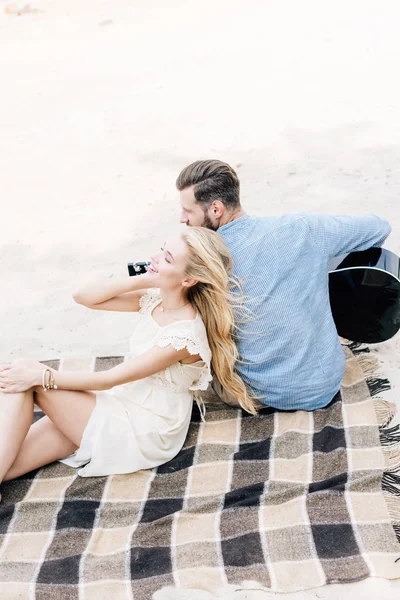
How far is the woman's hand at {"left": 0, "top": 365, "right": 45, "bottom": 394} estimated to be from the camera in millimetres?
3285

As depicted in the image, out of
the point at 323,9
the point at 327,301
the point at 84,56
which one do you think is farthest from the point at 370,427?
the point at 323,9

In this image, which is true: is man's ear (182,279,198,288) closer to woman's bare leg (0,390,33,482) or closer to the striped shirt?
the striped shirt

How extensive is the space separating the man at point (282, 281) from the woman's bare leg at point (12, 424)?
0.98 m

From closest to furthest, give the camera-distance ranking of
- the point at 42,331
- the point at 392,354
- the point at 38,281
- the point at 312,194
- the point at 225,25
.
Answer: the point at 392,354 → the point at 42,331 → the point at 38,281 → the point at 312,194 → the point at 225,25

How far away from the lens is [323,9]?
9172 mm

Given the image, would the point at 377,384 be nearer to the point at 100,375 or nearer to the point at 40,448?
the point at 100,375

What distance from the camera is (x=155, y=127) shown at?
23.2 feet

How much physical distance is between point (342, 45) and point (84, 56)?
281 centimetres

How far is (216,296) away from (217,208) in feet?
1.47

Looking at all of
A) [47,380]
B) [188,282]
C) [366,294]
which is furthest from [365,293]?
[47,380]

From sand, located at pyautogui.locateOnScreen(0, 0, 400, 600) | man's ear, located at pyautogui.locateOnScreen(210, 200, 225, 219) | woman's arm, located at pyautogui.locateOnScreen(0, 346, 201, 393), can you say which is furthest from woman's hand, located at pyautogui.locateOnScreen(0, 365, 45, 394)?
sand, located at pyautogui.locateOnScreen(0, 0, 400, 600)

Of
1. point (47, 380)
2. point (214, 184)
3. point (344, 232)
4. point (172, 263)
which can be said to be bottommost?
point (47, 380)

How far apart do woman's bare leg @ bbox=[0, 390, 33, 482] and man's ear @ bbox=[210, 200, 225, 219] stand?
45.6 inches

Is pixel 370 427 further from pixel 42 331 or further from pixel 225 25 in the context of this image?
pixel 225 25
